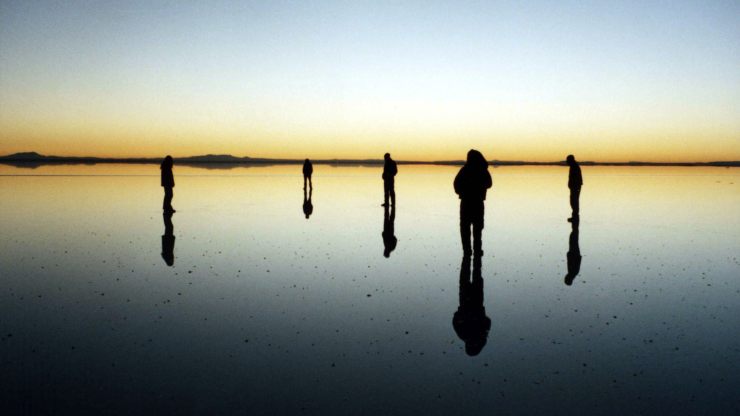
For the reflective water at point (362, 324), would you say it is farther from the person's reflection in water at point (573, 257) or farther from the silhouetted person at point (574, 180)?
the silhouetted person at point (574, 180)

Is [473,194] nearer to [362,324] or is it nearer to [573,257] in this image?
[573,257]

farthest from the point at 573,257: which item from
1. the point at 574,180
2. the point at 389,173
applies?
the point at 389,173

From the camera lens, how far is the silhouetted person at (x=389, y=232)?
1359cm

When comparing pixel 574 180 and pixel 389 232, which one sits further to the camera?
pixel 574 180

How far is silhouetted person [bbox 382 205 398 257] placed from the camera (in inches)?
535

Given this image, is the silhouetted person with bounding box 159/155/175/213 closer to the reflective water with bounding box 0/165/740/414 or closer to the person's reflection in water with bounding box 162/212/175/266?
the person's reflection in water with bounding box 162/212/175/266

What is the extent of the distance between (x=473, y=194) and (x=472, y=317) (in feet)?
17.1

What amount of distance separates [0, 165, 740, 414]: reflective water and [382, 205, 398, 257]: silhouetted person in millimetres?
213

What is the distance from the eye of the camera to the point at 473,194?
12414 mm

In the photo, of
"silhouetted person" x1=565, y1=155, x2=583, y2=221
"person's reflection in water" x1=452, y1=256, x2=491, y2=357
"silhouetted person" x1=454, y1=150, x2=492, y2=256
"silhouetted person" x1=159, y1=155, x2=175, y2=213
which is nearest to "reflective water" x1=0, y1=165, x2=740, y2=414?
"person's reflection in water" x1=452, y1=256, x2=491, y2=357

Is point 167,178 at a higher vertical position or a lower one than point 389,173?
lower

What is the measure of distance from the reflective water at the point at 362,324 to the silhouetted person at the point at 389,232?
21cm

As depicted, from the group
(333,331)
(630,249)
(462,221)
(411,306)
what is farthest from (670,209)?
(333,331)

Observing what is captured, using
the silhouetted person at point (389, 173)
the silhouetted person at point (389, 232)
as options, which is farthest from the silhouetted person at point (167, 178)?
the silhouetted person at point (389, 232)
